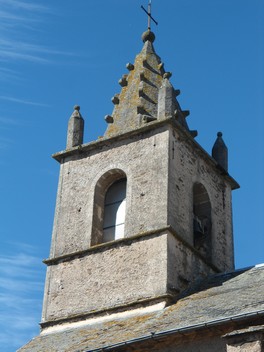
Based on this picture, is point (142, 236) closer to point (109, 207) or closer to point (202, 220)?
point (109, 207)

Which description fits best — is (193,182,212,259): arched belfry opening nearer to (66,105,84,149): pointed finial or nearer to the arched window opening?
the arched window opening

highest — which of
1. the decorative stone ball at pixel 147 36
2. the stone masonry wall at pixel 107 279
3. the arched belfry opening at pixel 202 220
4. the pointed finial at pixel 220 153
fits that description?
the decorative stone ball at pixel 147 36

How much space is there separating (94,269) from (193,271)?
216 cm

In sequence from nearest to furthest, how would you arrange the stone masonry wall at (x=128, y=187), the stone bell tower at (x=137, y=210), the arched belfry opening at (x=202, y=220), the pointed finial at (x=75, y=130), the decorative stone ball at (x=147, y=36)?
the stone bell tower at (x=137, y=210) → the stone masonry wall at (x=128, y=187) → the arched belfry opening at (x=202, y=220) → the pointed finial at (x=75, y=130) → the decorative stone ball at (x=147, y=36)

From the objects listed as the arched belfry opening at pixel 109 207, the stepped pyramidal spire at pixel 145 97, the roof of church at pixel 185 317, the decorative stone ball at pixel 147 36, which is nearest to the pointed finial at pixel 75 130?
the stepped pyramidal spire at pixel 145 97

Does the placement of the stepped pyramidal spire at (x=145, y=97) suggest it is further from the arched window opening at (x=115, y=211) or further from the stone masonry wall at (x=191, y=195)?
the arched window opening at (x=115, y=211)

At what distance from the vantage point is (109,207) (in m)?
20.5

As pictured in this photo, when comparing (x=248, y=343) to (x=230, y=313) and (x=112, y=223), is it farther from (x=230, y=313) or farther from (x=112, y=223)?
(x=112, y=223)

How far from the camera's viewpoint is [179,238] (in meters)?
18.7

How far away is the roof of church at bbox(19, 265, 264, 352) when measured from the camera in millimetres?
15180

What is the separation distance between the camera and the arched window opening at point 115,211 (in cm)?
1995

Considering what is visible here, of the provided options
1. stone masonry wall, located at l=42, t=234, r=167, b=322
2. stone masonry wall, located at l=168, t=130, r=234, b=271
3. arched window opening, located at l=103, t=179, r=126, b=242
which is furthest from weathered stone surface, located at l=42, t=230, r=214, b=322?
arched window opening, located at l=103, t=179, r=126, b=242

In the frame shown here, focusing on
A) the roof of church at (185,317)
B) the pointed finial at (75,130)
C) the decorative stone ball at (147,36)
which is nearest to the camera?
the roof of church at (185,317)

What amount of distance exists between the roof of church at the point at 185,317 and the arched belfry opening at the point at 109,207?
240 centimetres
